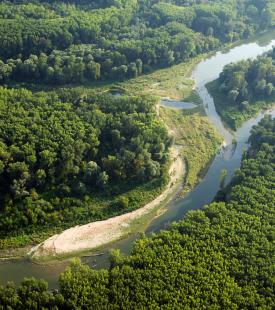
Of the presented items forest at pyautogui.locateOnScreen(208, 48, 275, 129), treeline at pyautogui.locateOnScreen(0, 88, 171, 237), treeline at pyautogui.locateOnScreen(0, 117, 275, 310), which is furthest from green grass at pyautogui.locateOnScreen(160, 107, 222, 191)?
treeline at pyautogui.locateOnScreen(0, 117, 275, 310)

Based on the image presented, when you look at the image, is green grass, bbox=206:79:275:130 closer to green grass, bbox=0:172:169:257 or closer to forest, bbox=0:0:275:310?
forest, bbox=0:0:275:310

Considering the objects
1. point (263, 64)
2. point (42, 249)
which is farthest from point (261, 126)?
point (42, 249)

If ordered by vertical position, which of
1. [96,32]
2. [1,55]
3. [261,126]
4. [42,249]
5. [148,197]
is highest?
[96,32]

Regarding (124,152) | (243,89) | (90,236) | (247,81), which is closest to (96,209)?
(90,236)

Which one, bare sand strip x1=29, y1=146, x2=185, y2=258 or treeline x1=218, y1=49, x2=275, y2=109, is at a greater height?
treeline x1=218, y1=49, x2=275, y2=109

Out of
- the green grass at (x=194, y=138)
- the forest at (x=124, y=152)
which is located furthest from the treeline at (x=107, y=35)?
the green grass at (x=194, y=138)

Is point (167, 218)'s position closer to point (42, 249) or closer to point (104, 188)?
point (104, 188)

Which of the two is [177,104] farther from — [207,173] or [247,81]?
[207,173]
